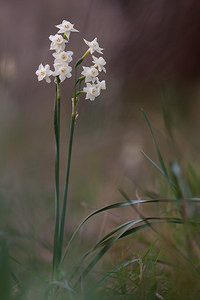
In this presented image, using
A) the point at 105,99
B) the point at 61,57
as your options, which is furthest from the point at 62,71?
the point at 105,99

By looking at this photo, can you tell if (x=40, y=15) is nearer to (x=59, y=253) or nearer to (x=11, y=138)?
(x=11, y=138)

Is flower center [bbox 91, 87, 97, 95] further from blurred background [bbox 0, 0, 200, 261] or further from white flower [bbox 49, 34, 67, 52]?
blurred background [bbox 0, 0, 200, 261]

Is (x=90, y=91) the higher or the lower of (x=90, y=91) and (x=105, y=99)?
the lower

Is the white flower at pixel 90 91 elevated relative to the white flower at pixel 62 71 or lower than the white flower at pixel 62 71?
lower

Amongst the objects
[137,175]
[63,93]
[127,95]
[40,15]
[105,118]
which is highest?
[40,15]

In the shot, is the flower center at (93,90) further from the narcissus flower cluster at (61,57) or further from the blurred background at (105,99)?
the blurred background at (105,99)

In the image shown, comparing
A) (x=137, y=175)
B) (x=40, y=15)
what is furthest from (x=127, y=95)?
(x=40, y=15)

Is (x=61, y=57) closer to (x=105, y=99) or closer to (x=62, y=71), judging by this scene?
(x=62, y=71)

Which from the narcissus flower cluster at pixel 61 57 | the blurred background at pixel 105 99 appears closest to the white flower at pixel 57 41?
the narcissus flower cluster at pixel 61 57
